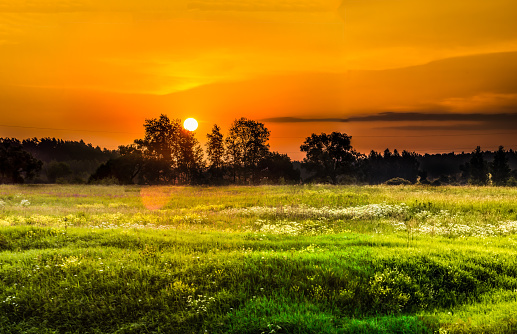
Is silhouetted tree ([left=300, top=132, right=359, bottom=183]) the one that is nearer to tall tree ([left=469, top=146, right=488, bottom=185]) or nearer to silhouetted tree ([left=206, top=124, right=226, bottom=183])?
silhouetted tree ([left=206, top=124, right=226, bottom=183])

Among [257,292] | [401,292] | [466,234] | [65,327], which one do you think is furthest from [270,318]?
[466,234]

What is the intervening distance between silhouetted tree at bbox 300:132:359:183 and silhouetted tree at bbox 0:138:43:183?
188ft

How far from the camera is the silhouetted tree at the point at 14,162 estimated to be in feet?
234

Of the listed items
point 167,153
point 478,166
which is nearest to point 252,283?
point 167,153

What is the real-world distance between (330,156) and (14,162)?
2573 inches

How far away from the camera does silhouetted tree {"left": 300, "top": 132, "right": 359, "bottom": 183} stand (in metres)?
84.1

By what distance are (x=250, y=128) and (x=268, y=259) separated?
72840 millimetres

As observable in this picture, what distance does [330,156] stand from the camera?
278 ft

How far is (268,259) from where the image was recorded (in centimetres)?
1142

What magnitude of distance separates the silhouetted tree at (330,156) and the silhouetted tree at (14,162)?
188ft

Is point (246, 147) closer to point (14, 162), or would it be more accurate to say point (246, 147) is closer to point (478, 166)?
point (14, 162)

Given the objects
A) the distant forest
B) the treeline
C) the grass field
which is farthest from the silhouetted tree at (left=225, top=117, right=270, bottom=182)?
the grass field

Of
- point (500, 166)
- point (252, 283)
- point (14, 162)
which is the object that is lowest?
point (252, 283)

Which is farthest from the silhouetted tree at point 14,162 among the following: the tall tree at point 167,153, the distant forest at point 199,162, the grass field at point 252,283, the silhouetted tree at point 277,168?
the grass field at point 252,283
